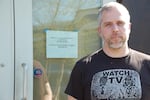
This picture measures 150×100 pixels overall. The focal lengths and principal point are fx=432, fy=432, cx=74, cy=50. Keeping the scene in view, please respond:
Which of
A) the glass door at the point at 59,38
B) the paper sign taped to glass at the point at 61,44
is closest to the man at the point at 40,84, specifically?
the glass door at the point at 59,38

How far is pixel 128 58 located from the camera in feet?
9.98

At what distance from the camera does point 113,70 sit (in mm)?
2977

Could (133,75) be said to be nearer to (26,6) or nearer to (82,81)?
(82,81)

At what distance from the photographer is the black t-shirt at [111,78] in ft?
9.61

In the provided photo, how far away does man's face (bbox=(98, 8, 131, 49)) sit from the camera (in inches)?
117

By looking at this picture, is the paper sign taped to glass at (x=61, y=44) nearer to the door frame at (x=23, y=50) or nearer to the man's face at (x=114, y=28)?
the door frame at (x=23, y=50)

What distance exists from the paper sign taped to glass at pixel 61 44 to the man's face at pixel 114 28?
1.36m

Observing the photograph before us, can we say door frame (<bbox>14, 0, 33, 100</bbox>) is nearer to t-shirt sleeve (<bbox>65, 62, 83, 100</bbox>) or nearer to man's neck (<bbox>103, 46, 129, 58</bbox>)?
t-shirt sleeve (<bbox>65, 62, 83, 100</bbox>)

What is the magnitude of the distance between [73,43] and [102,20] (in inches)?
56.6

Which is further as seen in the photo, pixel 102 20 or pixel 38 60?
pixel 38 60

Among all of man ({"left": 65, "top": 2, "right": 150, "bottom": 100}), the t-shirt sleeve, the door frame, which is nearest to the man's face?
man ({"left": 65, "top": 2, "right": 150, "bottom": 100})
